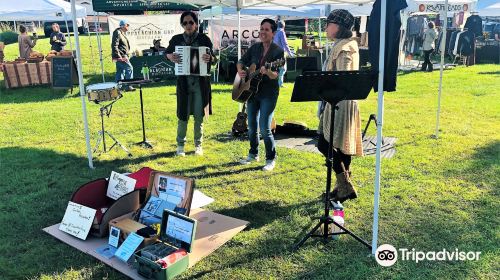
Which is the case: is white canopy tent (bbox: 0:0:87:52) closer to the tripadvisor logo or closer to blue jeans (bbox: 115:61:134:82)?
blue jeans (bbox: 115:61:134:82)

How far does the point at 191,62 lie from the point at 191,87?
0.40m

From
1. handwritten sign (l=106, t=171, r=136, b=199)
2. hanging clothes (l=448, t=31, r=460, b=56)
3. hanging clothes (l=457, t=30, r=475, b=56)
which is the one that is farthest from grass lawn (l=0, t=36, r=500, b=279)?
hanging clothes (l=448, t=31, r=460, b=56)

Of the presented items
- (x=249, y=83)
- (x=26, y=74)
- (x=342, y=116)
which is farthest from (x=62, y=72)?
(x=342, y=116)

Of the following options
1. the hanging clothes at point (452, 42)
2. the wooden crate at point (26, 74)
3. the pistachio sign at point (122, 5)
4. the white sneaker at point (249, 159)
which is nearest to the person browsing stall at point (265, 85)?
the white sneaker at point (249, 159)

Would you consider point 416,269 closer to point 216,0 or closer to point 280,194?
point 280,194

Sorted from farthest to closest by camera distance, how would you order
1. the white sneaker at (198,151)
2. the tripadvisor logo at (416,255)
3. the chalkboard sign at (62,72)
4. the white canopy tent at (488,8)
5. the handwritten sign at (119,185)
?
the white canopy tent at (488,8) → the chalkboard sign at (62,72) → the white sneaker at (198,151) → the handwritten sign at (119,185) → the tripadvisor logo at (416,255)

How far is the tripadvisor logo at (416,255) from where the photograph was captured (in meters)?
3.70

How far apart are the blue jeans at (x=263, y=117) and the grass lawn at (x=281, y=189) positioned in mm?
371

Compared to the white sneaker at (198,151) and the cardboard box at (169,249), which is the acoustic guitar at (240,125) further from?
the cardboard box at (169,249)

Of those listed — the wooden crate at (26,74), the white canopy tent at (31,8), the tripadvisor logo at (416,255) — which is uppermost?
the white canopy tent at (31,8)

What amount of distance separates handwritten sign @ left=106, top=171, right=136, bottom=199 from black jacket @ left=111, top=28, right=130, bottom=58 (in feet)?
27.9

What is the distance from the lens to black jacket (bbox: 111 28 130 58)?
12.2 m

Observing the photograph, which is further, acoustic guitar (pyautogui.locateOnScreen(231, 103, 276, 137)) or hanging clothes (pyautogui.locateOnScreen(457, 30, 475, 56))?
hanging clothes (pyautogui.locateOnScreen(457, 30, 475, 56))

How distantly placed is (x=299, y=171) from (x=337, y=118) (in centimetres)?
165
